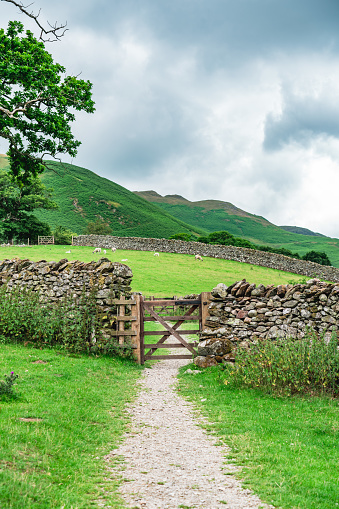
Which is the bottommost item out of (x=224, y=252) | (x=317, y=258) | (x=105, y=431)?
(x=105, y=431)

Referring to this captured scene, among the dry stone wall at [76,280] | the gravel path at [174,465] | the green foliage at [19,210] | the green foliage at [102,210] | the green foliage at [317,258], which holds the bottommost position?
the gravel path at [174,465]

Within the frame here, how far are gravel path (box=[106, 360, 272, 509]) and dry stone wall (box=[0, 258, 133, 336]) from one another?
5.15 m

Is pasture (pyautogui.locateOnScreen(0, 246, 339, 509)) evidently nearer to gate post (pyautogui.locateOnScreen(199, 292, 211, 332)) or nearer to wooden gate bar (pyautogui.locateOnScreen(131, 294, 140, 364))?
wooden gate bar (pyautogui.locateOnScreen(131, 294, 140, 364))

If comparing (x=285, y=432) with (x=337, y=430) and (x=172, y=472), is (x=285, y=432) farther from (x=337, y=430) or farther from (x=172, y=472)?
(x=172, y=472)

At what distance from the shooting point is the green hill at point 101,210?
103 meters

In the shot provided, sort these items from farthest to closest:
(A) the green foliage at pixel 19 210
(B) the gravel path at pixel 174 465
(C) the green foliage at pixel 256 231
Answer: (C) the green foliage at pixel 256 231
(A) the green foliage at pixel 19 210
(B) the gravel path at pixel 174 465

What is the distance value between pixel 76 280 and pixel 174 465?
9.66 meters

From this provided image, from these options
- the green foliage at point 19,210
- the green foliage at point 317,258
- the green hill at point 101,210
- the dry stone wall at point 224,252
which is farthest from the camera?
the green hill at point 101,210

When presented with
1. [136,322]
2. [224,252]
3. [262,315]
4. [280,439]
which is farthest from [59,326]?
[224,252]

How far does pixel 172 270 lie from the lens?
38250 millimetres

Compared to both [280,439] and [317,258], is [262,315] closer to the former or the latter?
[280,439]

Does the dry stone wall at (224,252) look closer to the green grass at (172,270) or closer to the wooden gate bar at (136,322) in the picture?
the green grass at (172,270)

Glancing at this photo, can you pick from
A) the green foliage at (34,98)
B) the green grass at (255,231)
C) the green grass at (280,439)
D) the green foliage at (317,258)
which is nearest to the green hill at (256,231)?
the green grass at (255,231)

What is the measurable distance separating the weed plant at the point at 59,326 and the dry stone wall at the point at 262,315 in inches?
118
